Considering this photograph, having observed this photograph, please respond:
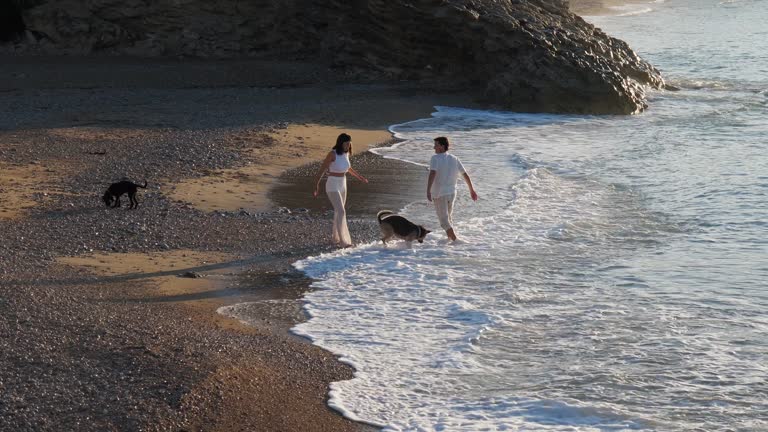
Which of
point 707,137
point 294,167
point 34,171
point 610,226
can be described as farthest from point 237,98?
point 610,226

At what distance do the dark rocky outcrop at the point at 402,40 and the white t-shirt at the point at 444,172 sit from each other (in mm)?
13264

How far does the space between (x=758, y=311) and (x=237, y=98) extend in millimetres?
17119

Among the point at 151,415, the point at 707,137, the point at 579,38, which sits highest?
the point at 579,38

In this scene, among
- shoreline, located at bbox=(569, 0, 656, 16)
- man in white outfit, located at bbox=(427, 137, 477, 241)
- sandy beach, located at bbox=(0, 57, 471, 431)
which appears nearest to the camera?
sandy beach, located at bbox=(0, 57, 471, 431)

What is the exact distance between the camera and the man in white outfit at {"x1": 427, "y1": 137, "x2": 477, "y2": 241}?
13930 millimetres

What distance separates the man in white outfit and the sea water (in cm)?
51

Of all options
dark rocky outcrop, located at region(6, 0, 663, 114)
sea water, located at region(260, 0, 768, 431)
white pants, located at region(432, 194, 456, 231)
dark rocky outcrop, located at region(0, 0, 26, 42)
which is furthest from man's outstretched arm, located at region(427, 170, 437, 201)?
dark rocky outcrop, located at region(0, 0, 26, 42)

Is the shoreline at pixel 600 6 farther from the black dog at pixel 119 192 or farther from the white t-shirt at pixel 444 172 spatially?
the black dog at pixel 119 192

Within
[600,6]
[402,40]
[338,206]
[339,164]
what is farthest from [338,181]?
[600,6]

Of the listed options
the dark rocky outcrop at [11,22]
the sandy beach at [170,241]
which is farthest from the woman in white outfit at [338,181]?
the dark rocky outcrop at [11,22]

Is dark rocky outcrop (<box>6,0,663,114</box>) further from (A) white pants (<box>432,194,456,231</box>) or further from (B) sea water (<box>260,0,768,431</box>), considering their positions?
(A) white pants (<box>432,194,456,231</box>)

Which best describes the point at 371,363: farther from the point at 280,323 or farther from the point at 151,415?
the point at 151,415

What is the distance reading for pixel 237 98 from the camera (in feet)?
85.6

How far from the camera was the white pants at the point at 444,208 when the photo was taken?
14.1 metres
